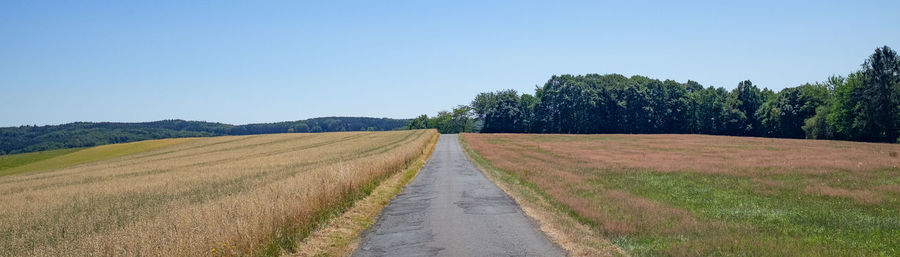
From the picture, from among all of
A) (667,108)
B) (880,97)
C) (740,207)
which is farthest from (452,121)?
(740,207)

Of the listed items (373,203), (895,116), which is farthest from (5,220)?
(895,116)

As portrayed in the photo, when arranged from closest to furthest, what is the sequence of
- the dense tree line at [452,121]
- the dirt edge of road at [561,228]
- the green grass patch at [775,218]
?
the green grass patch at [775,218] < the dirt edge of road at [561,228] < the dense tree line at [452,121]

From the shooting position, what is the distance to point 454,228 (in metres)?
11.2

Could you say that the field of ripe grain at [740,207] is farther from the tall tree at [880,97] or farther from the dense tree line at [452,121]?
the dense tree line at [452,121]

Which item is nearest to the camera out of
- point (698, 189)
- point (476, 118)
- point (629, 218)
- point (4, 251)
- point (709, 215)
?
point (4, 251)

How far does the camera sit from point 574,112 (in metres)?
110

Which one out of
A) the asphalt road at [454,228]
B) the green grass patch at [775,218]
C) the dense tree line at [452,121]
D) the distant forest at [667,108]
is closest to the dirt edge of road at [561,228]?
the asphalt road at [454,228]

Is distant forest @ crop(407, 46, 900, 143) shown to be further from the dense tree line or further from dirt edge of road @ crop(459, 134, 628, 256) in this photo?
dirt edge of road @ crop(459, 134, 628, 256)

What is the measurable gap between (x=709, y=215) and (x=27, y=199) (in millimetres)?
28788

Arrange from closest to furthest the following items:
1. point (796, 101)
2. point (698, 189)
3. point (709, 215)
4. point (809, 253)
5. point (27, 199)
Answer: point (809, 253) → point (709, 215) → point (698, 189) → point (27, 199) → point (796, 101)

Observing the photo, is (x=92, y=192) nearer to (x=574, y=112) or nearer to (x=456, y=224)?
(x=456, y=224)

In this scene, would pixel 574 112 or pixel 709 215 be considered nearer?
pixel 709 215

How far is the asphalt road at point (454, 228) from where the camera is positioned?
9.08m

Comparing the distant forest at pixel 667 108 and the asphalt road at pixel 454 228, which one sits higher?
the distant forest at pixel 667 108
